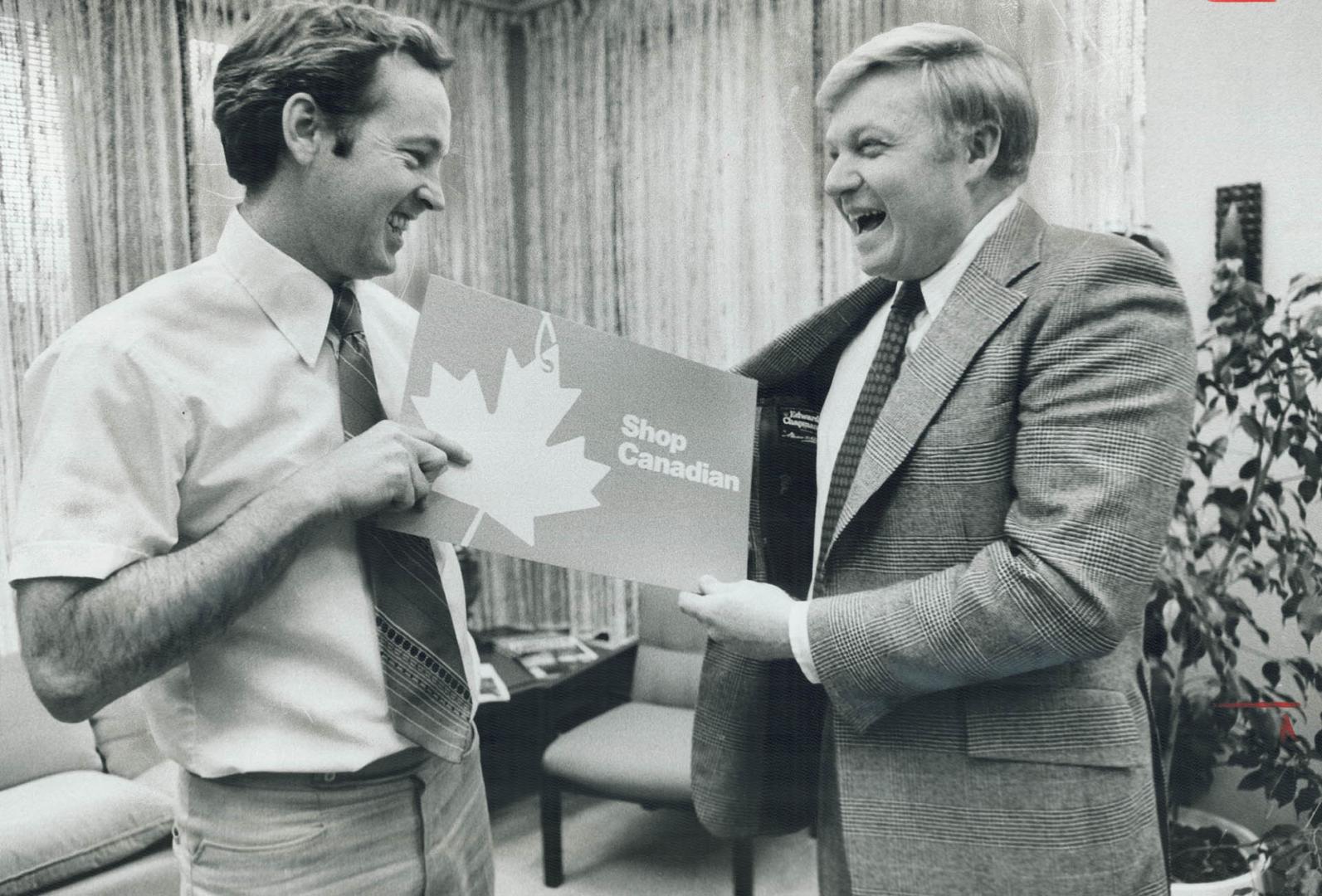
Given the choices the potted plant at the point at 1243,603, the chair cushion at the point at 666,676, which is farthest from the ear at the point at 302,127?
the chair cushion at the point at 666,676

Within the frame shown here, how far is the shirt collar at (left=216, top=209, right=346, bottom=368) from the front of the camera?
1.19 meters

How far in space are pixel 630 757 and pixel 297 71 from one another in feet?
8.25

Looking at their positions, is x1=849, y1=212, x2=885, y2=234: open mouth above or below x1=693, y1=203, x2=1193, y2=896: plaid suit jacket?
above

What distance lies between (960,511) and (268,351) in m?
0.81

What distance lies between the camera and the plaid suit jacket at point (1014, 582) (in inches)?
42.7

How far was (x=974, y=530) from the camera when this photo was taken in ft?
3.85

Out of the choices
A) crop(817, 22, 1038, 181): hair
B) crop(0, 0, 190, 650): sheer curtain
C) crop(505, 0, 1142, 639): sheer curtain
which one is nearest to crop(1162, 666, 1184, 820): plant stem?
crop(505, 0, 1142, 639): sheer curtain

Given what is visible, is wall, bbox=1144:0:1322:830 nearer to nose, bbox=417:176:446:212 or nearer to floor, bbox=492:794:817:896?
floor, bbox=492:794:817:896

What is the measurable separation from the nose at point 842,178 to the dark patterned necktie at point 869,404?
0.51 ft

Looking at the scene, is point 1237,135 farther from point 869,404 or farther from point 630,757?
point 630,757

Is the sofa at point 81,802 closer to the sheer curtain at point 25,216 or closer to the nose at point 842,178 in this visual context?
the sheer curtain at point 25,216

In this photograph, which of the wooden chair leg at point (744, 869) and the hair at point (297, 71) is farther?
the wooden chair leg at point (744, 869)

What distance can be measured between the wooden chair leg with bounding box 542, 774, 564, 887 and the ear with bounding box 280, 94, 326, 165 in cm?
259

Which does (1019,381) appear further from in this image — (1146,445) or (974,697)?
(974,697)
